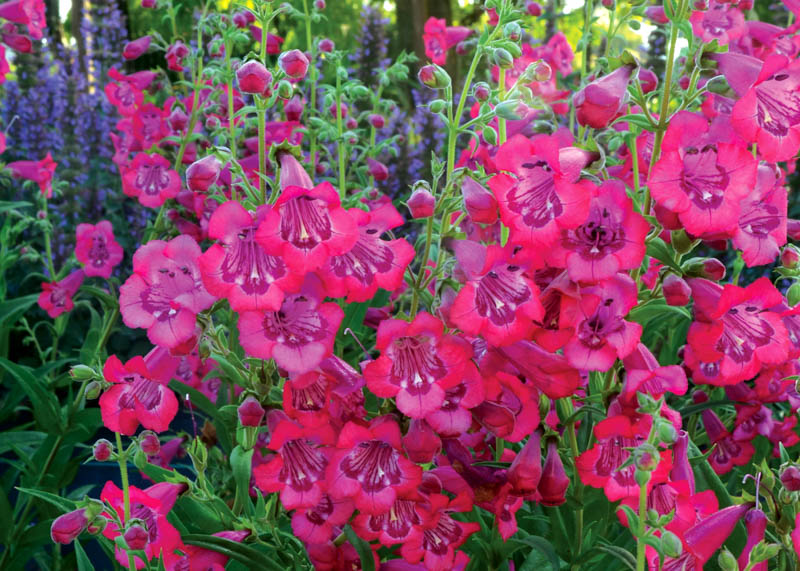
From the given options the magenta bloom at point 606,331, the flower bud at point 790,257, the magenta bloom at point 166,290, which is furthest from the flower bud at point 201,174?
the flower bud at point 790,257

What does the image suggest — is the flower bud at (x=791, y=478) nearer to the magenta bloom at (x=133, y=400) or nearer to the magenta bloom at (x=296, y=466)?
the magenta bloom at (x=296, y=466)

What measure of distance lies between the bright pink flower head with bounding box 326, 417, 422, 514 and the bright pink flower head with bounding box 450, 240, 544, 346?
0.22 metres

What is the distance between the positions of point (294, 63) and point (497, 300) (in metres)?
0.57

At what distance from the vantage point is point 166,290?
1311 mm

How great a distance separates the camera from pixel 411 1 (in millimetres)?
10062

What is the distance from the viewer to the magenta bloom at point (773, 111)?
1.20 metres

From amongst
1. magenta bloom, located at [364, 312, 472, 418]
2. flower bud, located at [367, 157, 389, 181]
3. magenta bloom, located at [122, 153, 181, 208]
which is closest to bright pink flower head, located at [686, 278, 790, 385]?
magenta bloom, located at [364, 312, 472, 418]

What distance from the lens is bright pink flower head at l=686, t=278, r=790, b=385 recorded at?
1.31 m

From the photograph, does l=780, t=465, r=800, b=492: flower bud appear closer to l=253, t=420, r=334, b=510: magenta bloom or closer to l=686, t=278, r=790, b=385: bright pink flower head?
l=686, t=278, r=790, b=385: bright pink flower head

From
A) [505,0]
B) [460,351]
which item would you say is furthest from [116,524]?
[505,0]

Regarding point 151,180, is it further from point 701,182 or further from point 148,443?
point 701,182

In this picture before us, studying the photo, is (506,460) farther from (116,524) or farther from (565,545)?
(116,524)

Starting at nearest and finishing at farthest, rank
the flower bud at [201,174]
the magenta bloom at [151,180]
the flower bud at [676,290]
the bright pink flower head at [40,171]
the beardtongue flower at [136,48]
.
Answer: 1. the flower bud at [676,290]
2. the flower bud at [201,174]
3. the magenta bloom at [151,180]
4. the beardtongue flower at [136,48]
5. the bright pink flower head at [40,171]

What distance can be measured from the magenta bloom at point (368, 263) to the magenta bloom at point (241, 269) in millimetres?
74
